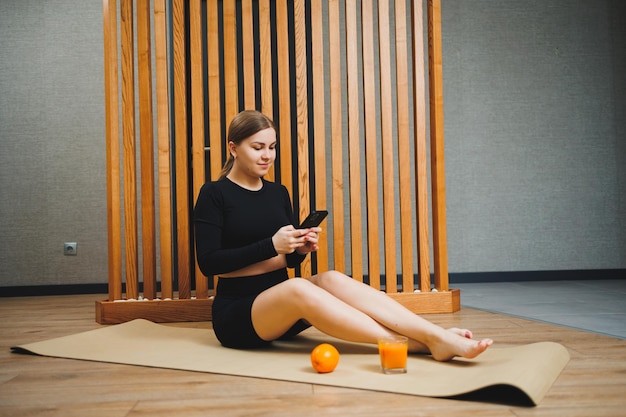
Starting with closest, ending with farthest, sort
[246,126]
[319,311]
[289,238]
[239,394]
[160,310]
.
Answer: [239,394], [319,311], [289,238], [246,126], [160,310]

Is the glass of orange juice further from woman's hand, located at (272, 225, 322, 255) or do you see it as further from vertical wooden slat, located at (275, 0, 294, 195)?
vertical wooden slat, located at (275, 0, 294, 195)

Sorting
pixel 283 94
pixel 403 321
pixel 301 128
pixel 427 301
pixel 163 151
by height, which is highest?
pixel 283 94

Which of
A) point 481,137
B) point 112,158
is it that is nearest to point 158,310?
point 112,158

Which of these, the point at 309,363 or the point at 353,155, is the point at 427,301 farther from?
the point at 309,363

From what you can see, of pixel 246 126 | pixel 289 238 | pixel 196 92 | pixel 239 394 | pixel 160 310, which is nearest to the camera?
pixel 239 394

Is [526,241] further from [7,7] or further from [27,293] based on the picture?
[7,7]

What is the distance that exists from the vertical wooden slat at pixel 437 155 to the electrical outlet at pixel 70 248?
8.32 ft

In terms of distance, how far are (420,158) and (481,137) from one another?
1.39 meters

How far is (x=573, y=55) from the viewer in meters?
4.29

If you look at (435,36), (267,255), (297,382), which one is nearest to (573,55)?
(435,36)

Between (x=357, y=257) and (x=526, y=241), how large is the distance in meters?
1.79

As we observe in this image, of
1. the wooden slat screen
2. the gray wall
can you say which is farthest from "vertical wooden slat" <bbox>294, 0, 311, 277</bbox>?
the gray wall

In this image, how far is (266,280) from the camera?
2.03 meters

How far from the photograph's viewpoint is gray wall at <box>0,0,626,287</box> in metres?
4.07
